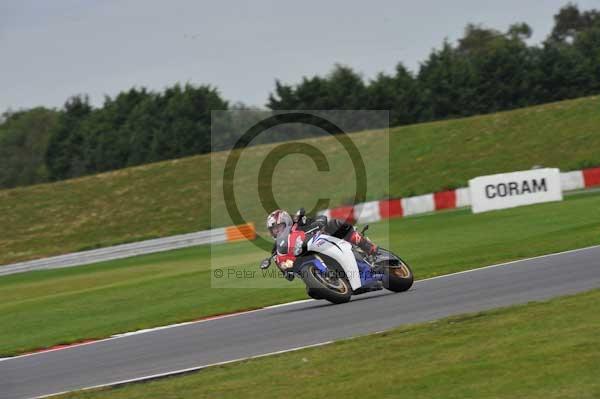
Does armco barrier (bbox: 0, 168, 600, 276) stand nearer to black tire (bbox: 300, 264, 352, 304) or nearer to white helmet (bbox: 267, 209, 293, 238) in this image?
black tire (bbox: 300, 264, 352, 304)

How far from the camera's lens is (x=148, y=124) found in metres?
68.4

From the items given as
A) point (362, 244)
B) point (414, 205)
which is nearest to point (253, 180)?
point (414, 205)

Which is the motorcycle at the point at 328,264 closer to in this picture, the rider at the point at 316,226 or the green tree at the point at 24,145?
the rider at the point at 316,226

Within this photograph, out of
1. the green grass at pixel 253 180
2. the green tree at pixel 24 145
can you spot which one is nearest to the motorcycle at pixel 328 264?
the green grass at pixel 253 180

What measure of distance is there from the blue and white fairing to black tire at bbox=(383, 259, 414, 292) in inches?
31.2

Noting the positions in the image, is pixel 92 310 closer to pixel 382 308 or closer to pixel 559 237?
pixel 382 308

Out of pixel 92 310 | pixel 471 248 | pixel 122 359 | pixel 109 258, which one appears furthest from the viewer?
pixel 109 258

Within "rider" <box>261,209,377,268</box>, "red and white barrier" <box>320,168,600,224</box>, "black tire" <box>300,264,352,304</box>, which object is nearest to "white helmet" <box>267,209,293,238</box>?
"rider" <box>261,209,377,268</box>

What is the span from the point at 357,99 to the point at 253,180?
21.1 metres

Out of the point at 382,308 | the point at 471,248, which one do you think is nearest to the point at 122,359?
the point at 382,308

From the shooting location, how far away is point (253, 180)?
52.5 meters

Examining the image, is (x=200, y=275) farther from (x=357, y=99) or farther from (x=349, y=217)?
(x=357, y=99)

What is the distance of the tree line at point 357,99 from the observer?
66188 mm

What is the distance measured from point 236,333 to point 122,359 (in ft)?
5.67
